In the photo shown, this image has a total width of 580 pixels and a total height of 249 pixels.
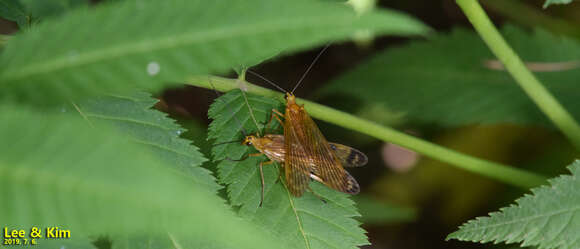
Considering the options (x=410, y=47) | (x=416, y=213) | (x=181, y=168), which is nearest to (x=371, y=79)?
(x=410, y=47)

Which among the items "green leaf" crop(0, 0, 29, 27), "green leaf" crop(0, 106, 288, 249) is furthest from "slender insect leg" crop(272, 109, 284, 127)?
"green leaf" crop(0, 106, 288, 249)

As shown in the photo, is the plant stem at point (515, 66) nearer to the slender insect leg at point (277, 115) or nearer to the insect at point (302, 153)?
the insect at point (302, 153)

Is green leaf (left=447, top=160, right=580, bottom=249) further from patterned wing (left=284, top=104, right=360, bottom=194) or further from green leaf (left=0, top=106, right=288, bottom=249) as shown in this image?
green leaf (left=0, top=106, right=288, bottom=249)

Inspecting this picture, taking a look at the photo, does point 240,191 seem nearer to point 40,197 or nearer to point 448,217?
point 40,197

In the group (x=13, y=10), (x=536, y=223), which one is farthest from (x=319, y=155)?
(x=13, y=10)

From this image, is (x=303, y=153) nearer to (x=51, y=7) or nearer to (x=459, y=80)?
(x=459, y=80)

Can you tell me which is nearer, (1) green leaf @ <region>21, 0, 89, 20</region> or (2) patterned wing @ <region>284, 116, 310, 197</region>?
(1) green leaf @ <region>21, 0, 89, 20</region>
